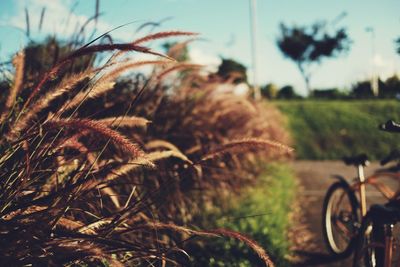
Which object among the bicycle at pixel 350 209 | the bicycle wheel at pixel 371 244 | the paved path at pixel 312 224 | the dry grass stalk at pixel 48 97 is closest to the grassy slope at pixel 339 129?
the paved path at pixel 312 224

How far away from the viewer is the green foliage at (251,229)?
322 cm

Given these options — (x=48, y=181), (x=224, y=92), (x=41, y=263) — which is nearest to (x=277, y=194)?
(x=224, y=92)

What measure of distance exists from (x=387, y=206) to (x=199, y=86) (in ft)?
8.12

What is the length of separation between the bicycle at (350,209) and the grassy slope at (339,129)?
36.3ft

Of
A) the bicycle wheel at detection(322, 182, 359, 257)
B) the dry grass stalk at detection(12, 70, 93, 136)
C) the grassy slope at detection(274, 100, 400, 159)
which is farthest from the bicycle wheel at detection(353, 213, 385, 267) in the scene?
the grassy slope at detection(274, 100, 400, 159)

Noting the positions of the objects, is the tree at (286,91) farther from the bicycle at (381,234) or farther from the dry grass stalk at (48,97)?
the dry grass stalk at (48,97)

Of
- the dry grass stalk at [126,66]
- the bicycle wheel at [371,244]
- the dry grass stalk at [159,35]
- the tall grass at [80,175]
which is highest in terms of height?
the dry grass stalk at [159,35]

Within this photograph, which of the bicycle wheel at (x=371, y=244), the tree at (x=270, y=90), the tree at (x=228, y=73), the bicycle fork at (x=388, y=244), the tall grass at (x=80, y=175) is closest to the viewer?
the tall grass at (x=80, y=175)

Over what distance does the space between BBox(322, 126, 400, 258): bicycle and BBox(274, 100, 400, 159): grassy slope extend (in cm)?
1107

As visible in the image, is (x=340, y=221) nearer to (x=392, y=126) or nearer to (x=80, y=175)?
(x=392, y=126)

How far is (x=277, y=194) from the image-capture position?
18.8 ft

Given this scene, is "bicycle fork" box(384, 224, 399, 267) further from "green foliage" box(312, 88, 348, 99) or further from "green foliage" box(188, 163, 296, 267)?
"green foliage" box(312, 88, 348, 99)

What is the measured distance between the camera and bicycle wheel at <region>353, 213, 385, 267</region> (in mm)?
2475

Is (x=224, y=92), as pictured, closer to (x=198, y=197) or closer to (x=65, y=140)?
(x=198, y=197)
